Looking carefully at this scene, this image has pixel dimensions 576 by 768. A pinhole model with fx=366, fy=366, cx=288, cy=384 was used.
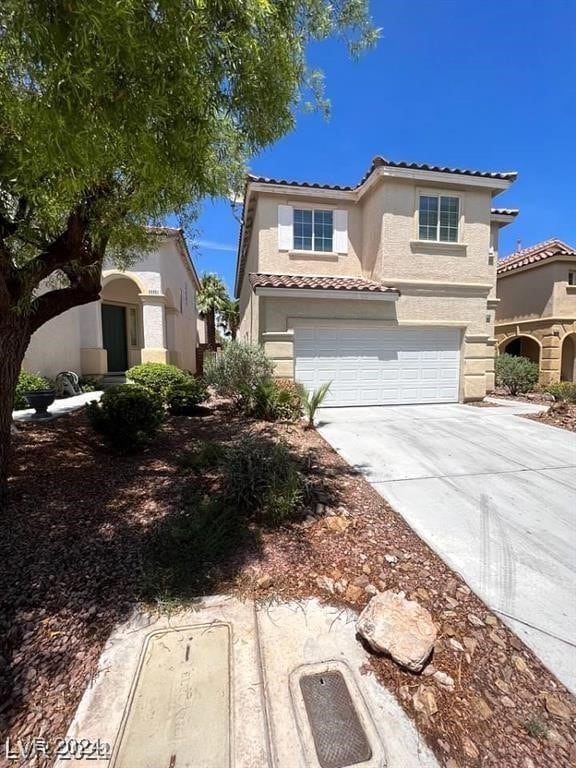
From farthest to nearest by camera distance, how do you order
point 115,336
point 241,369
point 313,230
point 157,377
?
point 115,336 → point 313,230 → point 157,377 → point 241,369

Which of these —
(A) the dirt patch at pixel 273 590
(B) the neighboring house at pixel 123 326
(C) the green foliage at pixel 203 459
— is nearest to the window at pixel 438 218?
(B) the neighboring house at pixel 123 326

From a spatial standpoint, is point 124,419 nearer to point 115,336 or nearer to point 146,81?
point 146,81

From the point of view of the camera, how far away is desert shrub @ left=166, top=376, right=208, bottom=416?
9.33 m

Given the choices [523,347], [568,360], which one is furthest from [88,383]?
[568,360]

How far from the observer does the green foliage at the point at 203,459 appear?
5.30 meters

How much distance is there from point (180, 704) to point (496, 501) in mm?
4003

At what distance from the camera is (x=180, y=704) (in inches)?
78.0

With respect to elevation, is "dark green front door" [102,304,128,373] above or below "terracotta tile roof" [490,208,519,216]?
below

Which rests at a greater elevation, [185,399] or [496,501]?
[185,399]

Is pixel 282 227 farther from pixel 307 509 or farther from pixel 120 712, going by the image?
pixel 120 712

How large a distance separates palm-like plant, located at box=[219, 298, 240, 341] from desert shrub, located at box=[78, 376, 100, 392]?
16.5 m

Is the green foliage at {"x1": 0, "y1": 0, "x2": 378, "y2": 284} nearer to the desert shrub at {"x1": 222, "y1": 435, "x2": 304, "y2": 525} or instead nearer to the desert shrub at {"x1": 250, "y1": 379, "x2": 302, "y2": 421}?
the desert shrub at {"x1": 222, "y1": 435, "x2": 304, "y2": 525}

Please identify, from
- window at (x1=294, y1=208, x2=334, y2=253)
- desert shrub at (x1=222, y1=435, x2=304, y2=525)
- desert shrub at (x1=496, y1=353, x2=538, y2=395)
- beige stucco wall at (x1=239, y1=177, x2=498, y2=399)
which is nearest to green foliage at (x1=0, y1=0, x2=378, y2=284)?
desert shrub at (x1=222, y1=435, x2=304, y2=525)

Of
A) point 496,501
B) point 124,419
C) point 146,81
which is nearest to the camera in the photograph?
point 146,81
